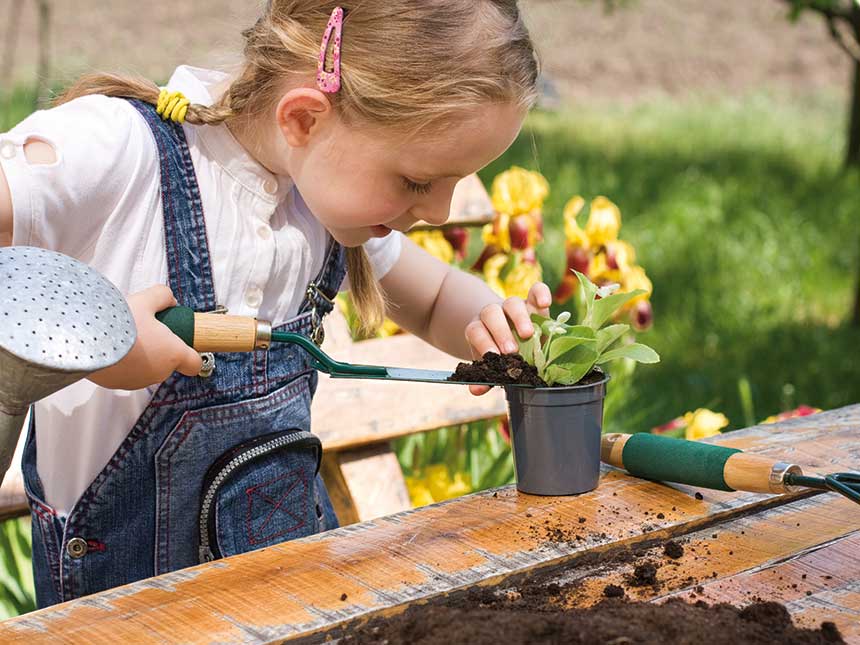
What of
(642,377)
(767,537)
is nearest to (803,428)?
(767,537)

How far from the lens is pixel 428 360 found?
2137 millimetres

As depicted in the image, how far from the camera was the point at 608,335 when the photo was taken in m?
1.26

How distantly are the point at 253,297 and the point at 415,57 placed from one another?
1.24ft

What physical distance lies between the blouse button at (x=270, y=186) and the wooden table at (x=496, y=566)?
52cm

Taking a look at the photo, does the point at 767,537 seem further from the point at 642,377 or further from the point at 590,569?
the point at 642,377

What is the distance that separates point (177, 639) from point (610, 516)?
1.58ft

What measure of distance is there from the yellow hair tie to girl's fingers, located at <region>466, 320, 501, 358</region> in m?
0.45

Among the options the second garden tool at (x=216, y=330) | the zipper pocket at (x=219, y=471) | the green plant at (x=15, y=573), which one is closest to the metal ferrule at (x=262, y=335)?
the second garden tool at (x=216, y=330)

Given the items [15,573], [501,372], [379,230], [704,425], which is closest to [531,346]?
[501,372]

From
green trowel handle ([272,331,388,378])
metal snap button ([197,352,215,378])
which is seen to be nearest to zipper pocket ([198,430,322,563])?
metal snap button ([197,352,215,378])

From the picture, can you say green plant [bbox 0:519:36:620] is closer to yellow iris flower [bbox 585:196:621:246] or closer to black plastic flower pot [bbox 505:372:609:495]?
black plastic flower pot [bbox 505:372:609:495]

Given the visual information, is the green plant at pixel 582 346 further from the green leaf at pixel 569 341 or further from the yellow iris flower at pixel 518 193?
the yellow iris flower at pixel 518 193

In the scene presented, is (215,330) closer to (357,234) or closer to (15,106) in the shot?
(357,234)

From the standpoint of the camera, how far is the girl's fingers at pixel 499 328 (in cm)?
134
